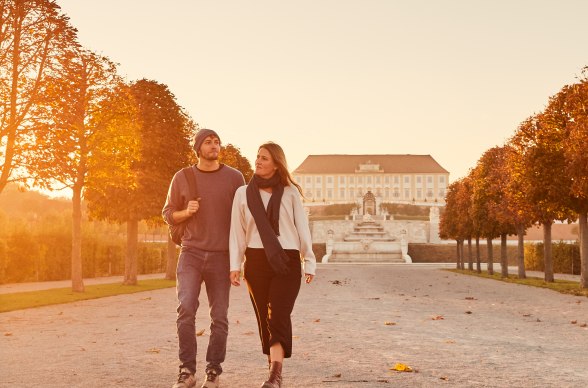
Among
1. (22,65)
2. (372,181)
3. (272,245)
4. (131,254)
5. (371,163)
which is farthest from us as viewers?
(371,163)

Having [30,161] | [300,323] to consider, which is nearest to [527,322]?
[300,323]

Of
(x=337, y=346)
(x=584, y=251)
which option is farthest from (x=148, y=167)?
(x=337, y=346)

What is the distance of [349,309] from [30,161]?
32.9ft

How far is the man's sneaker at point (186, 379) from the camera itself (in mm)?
6324

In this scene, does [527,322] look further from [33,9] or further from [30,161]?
[33,9]

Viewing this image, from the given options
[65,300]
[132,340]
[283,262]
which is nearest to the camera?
[283,262]

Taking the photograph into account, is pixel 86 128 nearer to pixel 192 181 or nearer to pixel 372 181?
pixel 192 181

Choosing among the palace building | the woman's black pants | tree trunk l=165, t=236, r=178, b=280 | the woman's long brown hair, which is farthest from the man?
the palace building

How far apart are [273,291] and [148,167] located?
897 inches

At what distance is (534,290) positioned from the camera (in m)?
24.8

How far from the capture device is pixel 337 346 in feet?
32.6

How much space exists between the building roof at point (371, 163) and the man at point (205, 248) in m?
147

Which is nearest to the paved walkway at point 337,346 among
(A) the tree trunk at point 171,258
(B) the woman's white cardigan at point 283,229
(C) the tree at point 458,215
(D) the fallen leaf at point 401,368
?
(D) the fallen leaf at point 401,368

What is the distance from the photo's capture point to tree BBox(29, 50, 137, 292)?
69.9 ft
